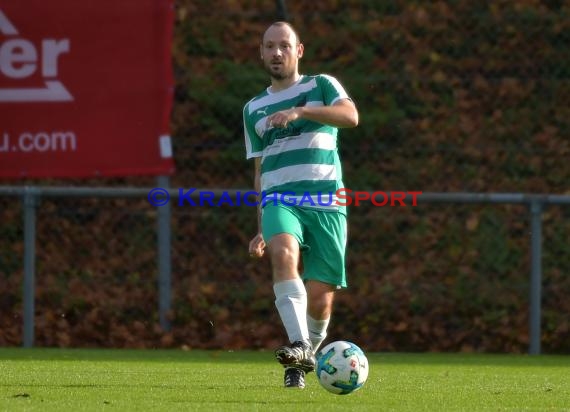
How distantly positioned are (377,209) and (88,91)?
249 cm

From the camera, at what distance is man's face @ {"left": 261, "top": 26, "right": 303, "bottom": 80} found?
6.79 meters

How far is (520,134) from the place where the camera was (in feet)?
38.7

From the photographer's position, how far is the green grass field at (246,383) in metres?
5.68

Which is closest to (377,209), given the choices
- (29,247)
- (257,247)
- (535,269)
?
(535,269)

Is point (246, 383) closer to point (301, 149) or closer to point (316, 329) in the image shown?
point (316, 329)

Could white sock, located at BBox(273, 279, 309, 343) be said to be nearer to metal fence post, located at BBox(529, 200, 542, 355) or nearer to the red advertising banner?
metal fence post, located at BBox(529, 200, 542, 355)

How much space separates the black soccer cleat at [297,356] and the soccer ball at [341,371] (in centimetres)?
13

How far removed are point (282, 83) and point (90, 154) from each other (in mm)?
3624


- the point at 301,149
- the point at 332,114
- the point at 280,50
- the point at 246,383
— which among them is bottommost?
the point at 246,383

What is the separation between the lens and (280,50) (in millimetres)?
6816

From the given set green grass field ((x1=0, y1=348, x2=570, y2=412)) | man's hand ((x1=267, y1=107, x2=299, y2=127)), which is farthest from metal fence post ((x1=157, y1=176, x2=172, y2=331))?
man's hand ((x1=267, y1=107, x2=299, y2=127))

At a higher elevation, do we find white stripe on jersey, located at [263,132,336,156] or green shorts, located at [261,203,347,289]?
white stripe on jersey, located at [263,132,336,156]

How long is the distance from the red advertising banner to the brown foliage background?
0.75 meters

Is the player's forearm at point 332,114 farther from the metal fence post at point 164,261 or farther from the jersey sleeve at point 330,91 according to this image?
the metal fence post at point 164,261
